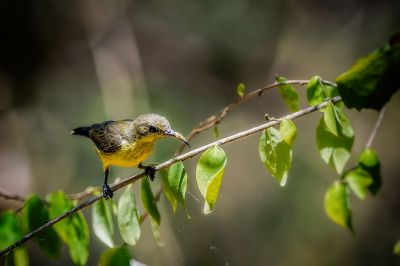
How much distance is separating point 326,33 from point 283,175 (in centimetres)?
575

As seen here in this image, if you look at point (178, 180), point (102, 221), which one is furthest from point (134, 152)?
point (178, 180)

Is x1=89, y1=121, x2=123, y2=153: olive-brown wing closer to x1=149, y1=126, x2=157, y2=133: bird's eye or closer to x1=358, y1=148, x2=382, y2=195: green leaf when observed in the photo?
x1=149, y1=126, x2=157, y2=133: bird's eye

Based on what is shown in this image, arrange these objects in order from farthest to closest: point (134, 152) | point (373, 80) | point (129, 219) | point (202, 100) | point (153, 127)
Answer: point (202, 100) → point (134, 152) → point (153, 127) → point (129, 219) → point (373, 80)

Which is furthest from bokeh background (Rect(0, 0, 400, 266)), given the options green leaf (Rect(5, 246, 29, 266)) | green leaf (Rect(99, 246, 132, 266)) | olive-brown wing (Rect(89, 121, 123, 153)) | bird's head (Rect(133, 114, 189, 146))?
green leaf (Rect(99, 246, 132, 266))

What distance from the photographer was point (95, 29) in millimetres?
6816

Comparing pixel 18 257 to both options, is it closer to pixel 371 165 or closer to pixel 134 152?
pixel 134 152

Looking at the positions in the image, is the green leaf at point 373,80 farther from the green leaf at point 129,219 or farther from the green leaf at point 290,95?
the green leaf at point 129,219

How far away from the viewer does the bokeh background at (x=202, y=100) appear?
5133 mm

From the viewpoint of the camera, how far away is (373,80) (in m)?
1.15

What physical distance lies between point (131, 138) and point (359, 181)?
1259 mm

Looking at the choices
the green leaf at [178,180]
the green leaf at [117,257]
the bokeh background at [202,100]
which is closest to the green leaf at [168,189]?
the green leaf at [178,180]

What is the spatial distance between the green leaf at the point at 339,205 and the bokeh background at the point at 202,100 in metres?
3.21

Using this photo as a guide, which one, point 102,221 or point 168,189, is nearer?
point 168,189

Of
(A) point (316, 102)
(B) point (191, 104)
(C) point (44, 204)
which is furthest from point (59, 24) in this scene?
(A) point (316, 102)
